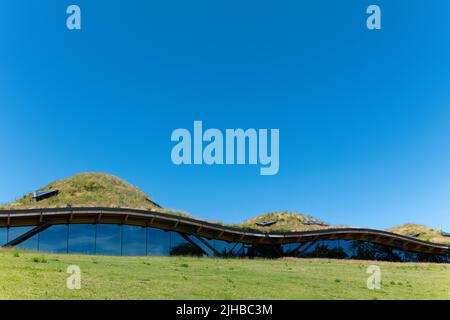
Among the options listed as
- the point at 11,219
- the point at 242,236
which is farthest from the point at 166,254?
the point at 11,219

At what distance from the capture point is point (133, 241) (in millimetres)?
44594

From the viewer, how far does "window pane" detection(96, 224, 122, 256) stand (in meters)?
42.6

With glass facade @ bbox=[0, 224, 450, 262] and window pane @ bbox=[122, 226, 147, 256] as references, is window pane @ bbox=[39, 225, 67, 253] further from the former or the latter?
window pane @ bbox=[122, 226, 147, 256]

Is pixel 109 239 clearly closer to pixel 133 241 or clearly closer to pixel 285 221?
pixel 133 241

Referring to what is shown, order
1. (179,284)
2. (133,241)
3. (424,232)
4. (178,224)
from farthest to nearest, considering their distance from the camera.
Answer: (424,232), (178,224), (133,241), (179,284)

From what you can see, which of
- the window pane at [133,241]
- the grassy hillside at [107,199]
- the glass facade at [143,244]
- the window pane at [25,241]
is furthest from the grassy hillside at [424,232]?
the window pane at [25,241]

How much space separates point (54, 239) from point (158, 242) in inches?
383

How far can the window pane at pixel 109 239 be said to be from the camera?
4262cm

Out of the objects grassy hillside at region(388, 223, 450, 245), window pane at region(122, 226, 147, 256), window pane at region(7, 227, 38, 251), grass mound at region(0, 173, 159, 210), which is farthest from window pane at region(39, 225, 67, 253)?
grassy hillside at region(388, 223, 450, 245)

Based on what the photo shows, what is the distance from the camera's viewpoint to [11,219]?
3988cm

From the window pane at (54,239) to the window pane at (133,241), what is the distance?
540cm

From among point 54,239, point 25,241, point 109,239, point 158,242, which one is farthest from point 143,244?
point 25,241

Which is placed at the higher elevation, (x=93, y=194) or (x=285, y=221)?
(x=93, y=194)
